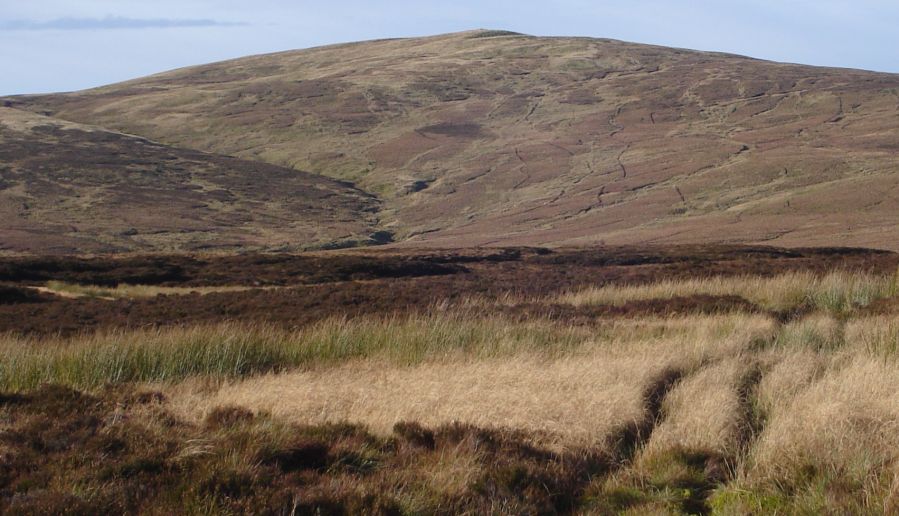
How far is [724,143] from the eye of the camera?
8212 centimetres

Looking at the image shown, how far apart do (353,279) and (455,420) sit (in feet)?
79.1

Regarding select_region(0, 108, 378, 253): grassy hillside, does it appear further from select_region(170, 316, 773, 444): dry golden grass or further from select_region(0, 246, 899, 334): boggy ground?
select_region(170, 316, 773, 444): dry golden grass

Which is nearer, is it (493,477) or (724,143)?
(493,477)

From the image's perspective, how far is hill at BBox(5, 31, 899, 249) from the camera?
63.1m

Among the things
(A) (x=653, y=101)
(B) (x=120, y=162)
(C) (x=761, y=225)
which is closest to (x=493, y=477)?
(C) (x=761, y=225)

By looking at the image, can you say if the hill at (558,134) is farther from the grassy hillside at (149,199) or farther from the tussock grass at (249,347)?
the tussock grass at (249,347)

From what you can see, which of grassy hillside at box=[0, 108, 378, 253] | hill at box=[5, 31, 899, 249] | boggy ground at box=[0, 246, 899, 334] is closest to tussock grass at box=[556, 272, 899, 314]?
boggy ground at box=[0, 246, 899, 334]

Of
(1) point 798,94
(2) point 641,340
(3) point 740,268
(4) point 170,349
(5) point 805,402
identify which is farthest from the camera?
(1) point 798,94

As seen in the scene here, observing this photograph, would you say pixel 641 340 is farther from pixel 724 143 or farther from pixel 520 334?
pixel 724 143

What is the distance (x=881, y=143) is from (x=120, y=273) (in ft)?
219

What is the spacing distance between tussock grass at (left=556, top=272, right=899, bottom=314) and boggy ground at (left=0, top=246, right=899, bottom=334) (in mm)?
988

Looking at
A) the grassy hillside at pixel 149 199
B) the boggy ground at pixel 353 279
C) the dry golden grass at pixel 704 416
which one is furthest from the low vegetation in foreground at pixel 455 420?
the grassy hillside at pixel 149 199

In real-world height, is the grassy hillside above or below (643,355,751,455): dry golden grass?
below

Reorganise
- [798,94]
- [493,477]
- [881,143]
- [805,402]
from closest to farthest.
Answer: [493,477]
[805,402]
[881,143]
[798,94]
